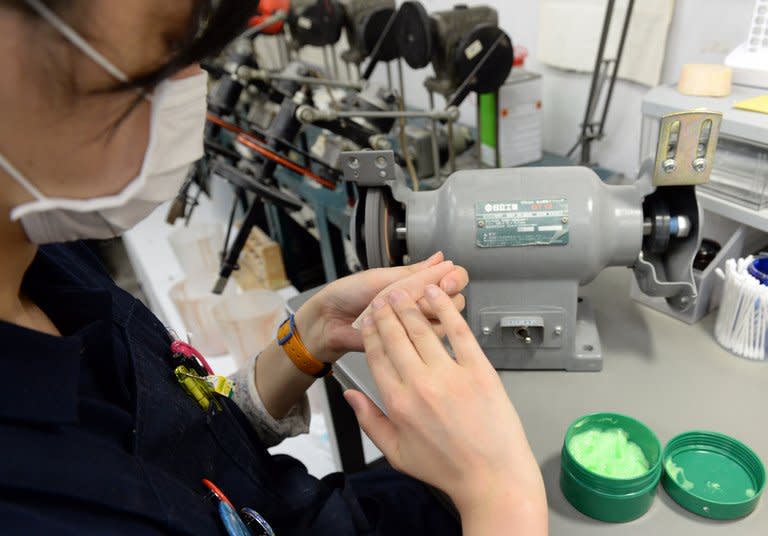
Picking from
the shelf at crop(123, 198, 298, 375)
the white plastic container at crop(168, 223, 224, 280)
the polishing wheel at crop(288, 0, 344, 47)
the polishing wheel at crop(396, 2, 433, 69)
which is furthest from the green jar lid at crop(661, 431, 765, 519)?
the white plastic container at crop(168, 223, 224, 280)

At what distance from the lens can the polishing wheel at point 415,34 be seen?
1.41 metres

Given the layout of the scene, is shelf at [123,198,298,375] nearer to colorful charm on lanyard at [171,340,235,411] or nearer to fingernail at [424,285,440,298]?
colorful charm on lanyard at [171,340,235,411]

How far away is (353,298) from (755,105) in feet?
2.46

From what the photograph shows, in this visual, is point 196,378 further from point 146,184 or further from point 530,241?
point 530,241

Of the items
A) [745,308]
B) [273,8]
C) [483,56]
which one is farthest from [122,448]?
[273,8]

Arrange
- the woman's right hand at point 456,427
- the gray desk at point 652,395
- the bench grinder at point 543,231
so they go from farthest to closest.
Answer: the bench grinder at point 543,231 < the gray desk at point 652,395 < the woman's right hand at point 456,427

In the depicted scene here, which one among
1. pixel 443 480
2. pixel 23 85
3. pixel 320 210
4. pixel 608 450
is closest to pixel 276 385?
pixel 443 480

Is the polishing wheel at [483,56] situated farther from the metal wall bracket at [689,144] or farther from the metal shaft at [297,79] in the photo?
the metal wall bracket at [689,144]

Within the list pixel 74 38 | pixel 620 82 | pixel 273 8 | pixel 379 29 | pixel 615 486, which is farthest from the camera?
pixel 273 8

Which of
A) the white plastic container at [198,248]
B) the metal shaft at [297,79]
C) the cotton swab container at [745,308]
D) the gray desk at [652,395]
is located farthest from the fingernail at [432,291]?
the white plastic container at [198,248]

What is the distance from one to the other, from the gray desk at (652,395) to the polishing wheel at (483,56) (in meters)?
0.71

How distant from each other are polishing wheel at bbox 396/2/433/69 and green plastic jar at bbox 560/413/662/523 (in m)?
1.08

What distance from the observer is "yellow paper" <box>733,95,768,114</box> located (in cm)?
90

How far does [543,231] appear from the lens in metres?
0.79
